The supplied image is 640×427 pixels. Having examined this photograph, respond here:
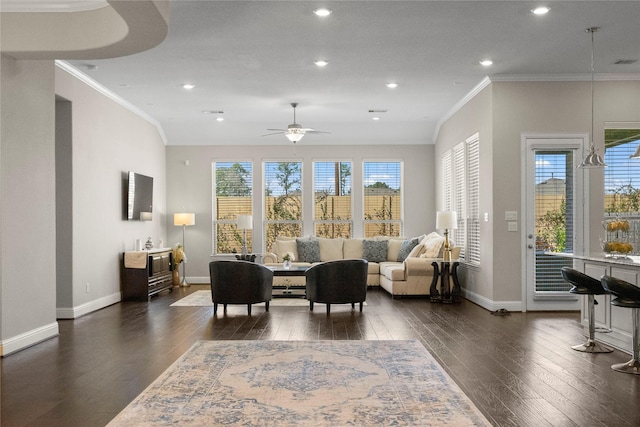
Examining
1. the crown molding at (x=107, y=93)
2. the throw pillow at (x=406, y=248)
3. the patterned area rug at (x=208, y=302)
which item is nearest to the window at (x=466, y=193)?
the throw pillow at (x=406, y=248)

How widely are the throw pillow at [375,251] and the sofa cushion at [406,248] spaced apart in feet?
0.99

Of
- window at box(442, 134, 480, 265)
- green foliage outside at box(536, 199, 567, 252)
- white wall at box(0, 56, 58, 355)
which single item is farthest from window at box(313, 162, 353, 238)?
white wall at box(0, 56, 58, 355)

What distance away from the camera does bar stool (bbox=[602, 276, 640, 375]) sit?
4.46 metres

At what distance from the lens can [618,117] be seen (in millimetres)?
7664

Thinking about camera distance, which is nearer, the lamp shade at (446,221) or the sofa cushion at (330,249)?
the lamp shade at (446,221)

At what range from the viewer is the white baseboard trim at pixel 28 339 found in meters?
5.22

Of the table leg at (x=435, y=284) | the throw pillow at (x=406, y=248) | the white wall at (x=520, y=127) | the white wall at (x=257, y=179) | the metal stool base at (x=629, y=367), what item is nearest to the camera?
the metal stool base at (x=629, y=367)

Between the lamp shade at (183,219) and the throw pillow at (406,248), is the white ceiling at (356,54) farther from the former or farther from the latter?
the throw pillow at (406,248)

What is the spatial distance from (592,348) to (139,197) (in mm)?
7123

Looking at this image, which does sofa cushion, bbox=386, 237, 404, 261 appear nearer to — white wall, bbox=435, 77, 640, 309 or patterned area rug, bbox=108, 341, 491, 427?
white wall, bbox=435, 77, 640, 309

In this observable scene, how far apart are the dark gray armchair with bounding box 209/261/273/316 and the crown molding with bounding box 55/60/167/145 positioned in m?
2.93

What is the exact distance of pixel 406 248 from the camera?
11.1 metres

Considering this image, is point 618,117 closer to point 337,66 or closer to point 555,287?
point 555,287

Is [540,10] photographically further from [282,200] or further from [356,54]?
[282,200]
